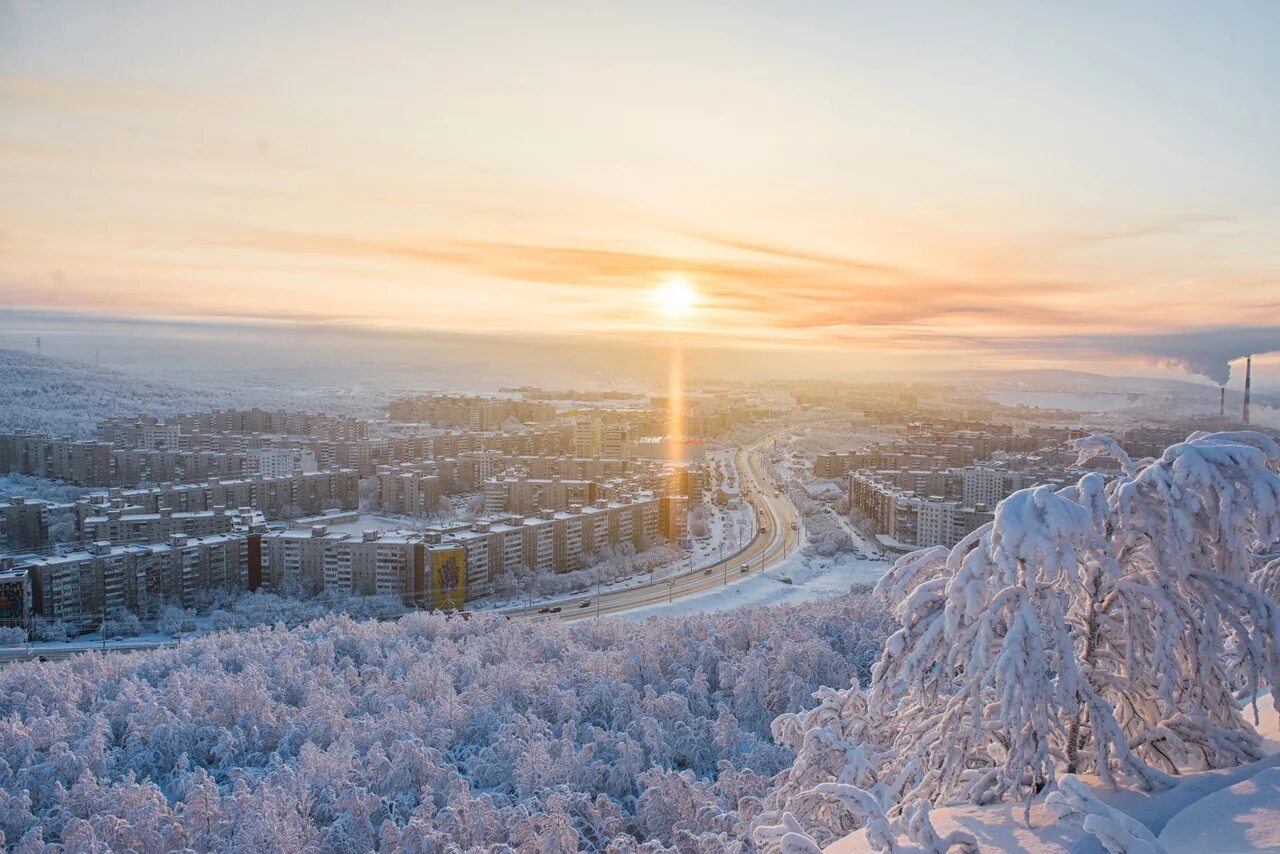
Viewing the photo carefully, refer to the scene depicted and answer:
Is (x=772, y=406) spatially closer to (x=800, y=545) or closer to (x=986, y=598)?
(x=800, y=545)

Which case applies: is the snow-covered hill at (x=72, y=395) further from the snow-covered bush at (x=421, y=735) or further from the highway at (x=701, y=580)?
the snow-covered bush at (x=421, y=735)

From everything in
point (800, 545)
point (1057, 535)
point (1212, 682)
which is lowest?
point (800, 545)

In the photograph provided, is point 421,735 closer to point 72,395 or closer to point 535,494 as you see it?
point 535,494

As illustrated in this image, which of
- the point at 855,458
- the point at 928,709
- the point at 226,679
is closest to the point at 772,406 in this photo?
the point at 855,458

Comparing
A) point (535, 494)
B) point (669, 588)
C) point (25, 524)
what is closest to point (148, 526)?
point (25, 524)

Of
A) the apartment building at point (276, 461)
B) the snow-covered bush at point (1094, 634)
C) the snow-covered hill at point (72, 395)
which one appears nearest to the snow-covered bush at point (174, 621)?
the apartment building at point (276, 461)

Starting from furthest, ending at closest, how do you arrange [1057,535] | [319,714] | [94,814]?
[319,714]
[94,814]
[1057,535]
